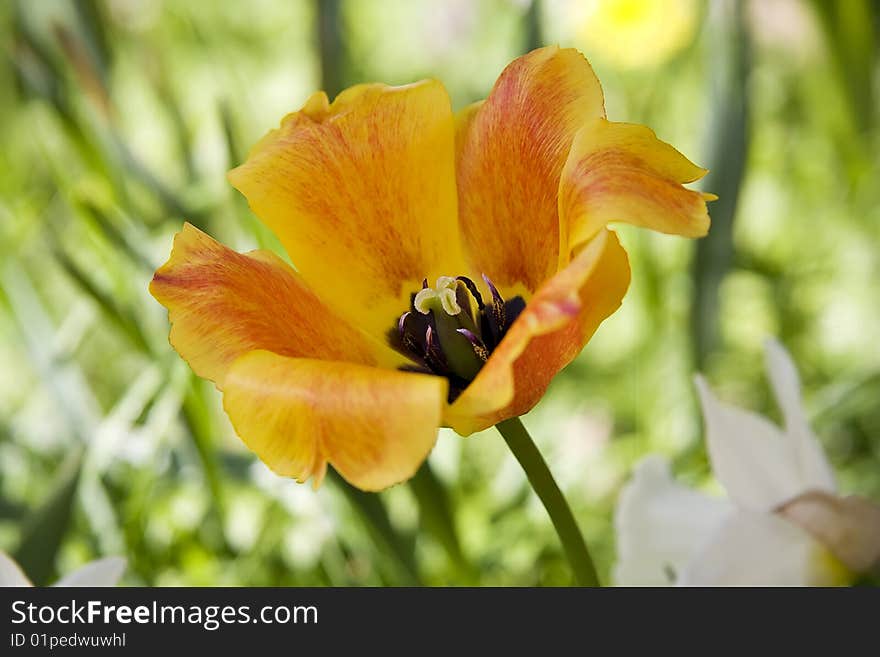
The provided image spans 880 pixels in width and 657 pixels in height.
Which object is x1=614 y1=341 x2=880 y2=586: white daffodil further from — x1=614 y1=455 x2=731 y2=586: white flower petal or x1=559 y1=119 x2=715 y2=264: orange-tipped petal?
x1=559 y1=119 x2=715 y2=264: orange-tipped petal

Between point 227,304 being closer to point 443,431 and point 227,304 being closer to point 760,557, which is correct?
point 760,557

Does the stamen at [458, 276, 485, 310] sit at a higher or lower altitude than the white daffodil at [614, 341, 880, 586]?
higher

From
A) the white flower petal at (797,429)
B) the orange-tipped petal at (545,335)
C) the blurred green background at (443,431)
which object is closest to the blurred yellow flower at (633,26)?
the blurred green background at (443,431)

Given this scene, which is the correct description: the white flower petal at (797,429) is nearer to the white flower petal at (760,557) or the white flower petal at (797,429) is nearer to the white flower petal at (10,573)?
the white flower petal at (760,557)

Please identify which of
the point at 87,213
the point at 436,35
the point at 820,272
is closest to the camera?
the point at 87,213

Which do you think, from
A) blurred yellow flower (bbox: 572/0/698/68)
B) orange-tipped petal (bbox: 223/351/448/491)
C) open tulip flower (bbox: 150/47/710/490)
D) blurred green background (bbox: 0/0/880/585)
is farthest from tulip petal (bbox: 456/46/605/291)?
blurred yellow flower (bbox: 572/0/698/68)

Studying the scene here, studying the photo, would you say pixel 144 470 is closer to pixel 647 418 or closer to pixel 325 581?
pixel 325 581

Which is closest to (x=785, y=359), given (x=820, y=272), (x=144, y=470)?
(x=144, y=470)
